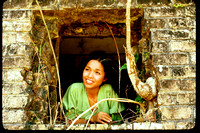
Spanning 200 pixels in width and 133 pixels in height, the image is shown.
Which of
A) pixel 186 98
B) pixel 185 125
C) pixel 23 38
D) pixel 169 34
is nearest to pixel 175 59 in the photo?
pixel 169 34

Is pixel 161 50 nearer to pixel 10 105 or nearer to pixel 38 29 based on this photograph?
pixel 38 29

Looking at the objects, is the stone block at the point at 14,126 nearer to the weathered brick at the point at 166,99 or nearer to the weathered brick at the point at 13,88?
the weathered brick at the point at 13,88

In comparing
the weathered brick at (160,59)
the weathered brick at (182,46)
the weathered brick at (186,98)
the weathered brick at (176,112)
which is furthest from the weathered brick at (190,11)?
the weathered brick at (176,112)

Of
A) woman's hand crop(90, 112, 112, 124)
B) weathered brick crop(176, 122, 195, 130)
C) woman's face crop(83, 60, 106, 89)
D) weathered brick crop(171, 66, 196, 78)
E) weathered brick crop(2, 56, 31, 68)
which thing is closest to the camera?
weathered brick crop(176, 122, 195, 130)

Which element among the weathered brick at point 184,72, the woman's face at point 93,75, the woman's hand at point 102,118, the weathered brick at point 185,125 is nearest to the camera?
the weathered brick at point 185,125

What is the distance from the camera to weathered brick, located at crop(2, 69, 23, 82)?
231cm

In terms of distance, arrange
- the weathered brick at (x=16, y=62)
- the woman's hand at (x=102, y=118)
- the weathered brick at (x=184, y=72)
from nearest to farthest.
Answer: the weathered brick at (x=184, y=72)
the weathered brick at (x=16, y=62)
the woman's hand at (x=102, y=118)

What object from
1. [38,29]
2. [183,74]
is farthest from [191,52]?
[38,29]

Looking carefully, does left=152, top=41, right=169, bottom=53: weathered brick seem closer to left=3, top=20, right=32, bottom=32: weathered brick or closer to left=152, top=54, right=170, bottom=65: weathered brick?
left=152, top=54, right=170, bottom=65: weathered brick

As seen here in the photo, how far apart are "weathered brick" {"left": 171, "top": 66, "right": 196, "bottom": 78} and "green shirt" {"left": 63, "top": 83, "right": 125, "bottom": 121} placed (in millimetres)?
818

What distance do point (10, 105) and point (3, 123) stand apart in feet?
0.59

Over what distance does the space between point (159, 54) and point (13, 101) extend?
60.7 inches

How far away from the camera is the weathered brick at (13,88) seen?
2273mm

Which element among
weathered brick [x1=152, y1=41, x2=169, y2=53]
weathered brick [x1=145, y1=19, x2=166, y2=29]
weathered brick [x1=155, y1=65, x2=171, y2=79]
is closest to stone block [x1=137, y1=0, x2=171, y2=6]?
weathered brick [x1=145, y1=19, x2=166, y2=29]
